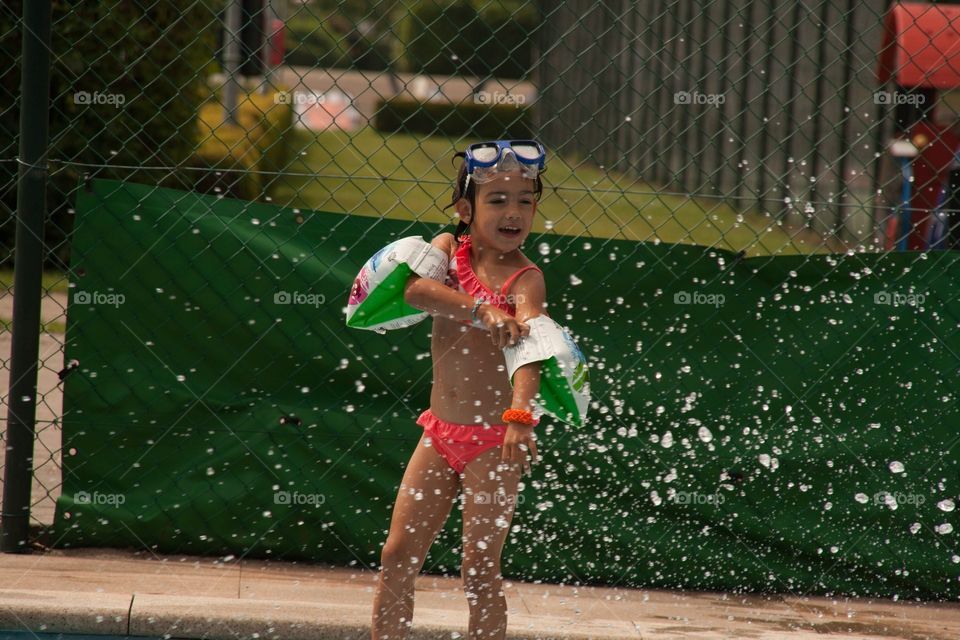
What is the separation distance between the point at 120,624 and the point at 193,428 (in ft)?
3.04

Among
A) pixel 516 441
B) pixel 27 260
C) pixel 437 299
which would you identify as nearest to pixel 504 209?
pixel 437 299

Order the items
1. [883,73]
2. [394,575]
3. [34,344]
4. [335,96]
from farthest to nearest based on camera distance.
Result: 1. [335,96]
2. [883,73]
3. [34,344]
4. [394,575]

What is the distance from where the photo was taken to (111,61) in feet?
34.4

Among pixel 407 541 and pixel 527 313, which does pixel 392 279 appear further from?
pixel 407 541

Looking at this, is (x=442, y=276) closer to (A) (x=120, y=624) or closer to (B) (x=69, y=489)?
(A) (x=120, y=624)

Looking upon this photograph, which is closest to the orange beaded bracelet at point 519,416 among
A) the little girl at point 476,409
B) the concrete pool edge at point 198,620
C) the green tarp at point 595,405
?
the little girl at point 476,409

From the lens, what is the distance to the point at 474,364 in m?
3.77

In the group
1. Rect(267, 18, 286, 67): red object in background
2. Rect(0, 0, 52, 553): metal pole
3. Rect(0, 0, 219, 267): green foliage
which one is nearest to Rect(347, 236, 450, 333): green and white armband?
Rect(0, 0, 52, 553): metal pole

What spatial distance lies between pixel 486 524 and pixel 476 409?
0.36 m

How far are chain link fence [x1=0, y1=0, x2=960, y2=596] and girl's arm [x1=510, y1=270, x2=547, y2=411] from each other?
0.64m

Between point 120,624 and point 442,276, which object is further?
point 120,624

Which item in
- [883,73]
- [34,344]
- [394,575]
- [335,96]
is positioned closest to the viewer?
[394,575]

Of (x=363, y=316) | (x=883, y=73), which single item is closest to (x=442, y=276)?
(x=363, y=316)

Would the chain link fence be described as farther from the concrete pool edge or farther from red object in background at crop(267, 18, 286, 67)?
the concrete pool edge
